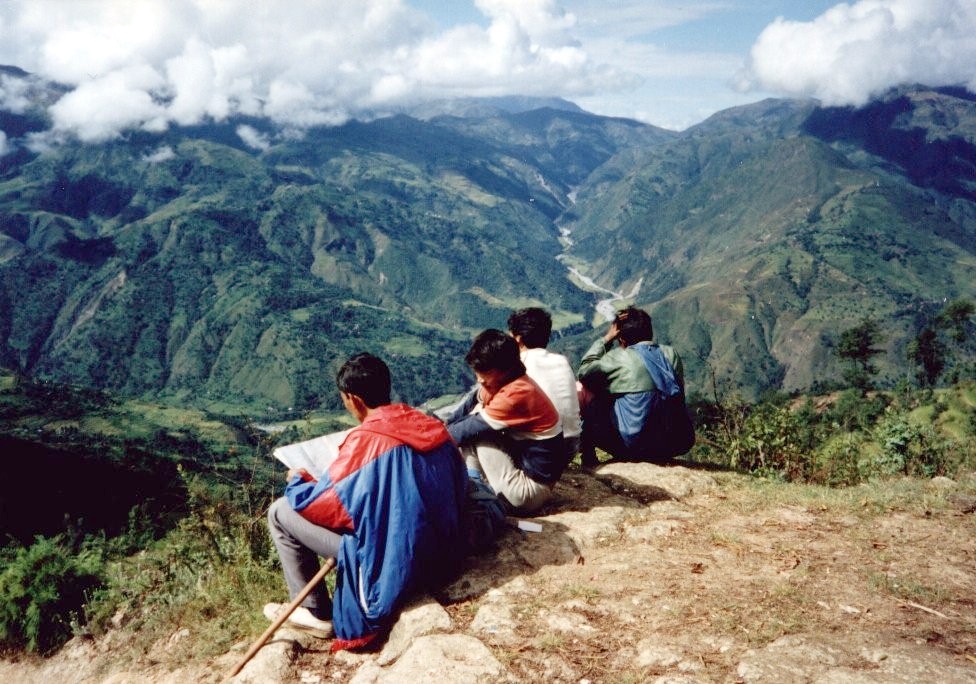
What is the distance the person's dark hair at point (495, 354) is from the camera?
655 centimetres

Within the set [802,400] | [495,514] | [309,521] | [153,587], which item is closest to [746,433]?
[495,514]

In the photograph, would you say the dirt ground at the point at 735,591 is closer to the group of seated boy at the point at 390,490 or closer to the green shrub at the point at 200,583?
the group of seated boy at the point at 390,490

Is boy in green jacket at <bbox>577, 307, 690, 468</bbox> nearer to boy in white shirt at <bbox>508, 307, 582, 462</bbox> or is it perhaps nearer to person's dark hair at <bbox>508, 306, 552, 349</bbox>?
person's dark hair at <bbox>508, 306, 552, 349</bbox>

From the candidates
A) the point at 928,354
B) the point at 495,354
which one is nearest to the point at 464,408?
the point at 495,354

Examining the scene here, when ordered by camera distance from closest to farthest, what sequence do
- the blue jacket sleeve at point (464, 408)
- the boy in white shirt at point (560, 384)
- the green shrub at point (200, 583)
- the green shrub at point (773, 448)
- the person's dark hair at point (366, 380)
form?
the person's dark hair at point (366, 380) → the green shrub at point (200, 583) → the blue jacket sleeve at point (464, 408) → the boy in white shirt at point (560, 384) → the green shrub at point (773, 448)

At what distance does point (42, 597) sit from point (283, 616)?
3.81 metres

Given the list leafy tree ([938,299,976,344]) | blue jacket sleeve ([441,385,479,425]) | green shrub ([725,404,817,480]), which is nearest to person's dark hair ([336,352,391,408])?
blue jacket sleeve ([441,385,479,425])

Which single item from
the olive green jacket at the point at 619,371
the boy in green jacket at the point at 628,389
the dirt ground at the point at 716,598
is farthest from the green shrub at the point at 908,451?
the olive green jacket at the point at 619,371

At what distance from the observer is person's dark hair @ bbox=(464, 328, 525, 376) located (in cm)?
655

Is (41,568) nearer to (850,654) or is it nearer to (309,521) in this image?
(309,521)

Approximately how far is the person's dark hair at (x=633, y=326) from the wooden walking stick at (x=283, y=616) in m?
5.89

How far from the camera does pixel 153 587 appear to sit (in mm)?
6930

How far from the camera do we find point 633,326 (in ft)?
30.9

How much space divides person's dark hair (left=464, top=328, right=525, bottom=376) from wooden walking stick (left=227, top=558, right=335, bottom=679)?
2.50 metres
